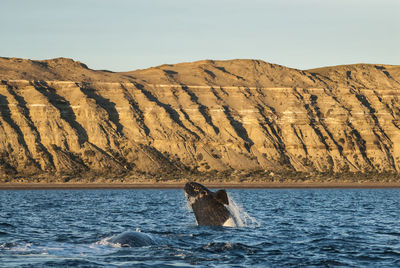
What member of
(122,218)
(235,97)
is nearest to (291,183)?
(235,97)

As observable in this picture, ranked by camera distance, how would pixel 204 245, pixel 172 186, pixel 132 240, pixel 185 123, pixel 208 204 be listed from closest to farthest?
1. pixel 132 240
2. pixel 204 245
3. pixel 208 204
4. pixel 172 186
5. pixel 185 123

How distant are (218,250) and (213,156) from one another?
354 feet

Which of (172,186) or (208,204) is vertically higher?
(208,204)

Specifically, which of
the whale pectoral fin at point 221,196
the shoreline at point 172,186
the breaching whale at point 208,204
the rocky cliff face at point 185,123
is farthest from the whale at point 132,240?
the rocky cliff face at point 185,123

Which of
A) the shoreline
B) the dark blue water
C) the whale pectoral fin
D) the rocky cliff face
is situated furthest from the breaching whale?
the rocky cliff face

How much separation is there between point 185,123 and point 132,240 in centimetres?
11892

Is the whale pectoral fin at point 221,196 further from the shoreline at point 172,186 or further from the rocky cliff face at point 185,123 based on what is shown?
the rocky cliff face at point 185,123

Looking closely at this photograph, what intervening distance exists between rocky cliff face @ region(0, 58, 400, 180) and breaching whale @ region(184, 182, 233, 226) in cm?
9487

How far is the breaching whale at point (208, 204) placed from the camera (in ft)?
79.0

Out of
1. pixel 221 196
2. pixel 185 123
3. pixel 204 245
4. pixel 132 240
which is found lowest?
pixel 204 245

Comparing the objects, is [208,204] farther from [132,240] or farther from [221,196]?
[132,240]

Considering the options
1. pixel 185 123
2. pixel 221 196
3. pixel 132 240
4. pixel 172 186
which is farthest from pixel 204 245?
pixel 185 123

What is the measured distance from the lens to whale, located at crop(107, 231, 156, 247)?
2264cm

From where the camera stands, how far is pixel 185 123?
142m
